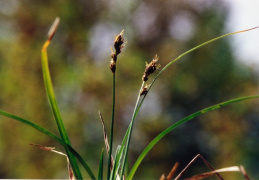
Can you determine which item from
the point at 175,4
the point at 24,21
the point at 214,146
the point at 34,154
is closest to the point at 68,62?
the point at 24,21

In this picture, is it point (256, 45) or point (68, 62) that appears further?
point (68, 62)

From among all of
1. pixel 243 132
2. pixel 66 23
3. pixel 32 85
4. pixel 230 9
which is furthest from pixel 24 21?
pixel 243 132

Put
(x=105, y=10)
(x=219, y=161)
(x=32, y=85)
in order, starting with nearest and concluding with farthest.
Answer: (x=32, y=85) < (x=219, y=161) < (x=105, y=10)

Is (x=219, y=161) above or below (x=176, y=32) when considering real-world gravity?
below

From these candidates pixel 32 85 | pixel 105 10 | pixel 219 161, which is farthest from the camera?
pixel 105 10

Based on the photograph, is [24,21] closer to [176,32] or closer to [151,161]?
[176,32]

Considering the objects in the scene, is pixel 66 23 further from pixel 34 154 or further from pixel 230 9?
pixel 230 9

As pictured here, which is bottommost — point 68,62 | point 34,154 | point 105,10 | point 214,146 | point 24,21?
point 34,154
